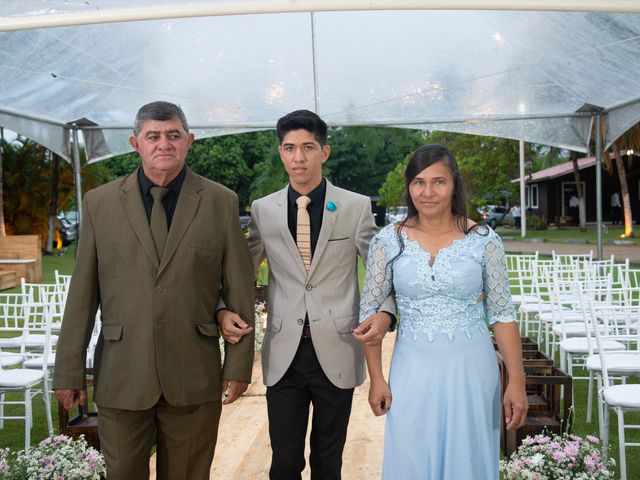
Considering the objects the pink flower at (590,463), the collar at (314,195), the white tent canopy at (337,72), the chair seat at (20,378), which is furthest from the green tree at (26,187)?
the pink flower at (590,463)

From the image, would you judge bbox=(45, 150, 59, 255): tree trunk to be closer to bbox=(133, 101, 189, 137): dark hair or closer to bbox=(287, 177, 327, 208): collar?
bbox=(287, 177, 327, 208): collar

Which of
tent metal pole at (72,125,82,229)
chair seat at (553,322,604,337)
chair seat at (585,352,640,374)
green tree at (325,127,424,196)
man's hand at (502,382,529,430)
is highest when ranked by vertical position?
green tree at (325,127,424,196)

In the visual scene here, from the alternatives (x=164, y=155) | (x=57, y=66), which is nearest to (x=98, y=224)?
(x=164, y=155)

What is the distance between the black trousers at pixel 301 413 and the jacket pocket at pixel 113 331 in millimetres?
759

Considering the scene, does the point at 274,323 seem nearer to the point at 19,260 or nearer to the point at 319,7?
the point at 319,7

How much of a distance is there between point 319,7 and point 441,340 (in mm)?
1795

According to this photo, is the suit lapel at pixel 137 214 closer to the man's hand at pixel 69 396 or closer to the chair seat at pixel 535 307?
the man's hand at pixel 69 396

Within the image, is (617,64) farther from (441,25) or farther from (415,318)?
(415,318)

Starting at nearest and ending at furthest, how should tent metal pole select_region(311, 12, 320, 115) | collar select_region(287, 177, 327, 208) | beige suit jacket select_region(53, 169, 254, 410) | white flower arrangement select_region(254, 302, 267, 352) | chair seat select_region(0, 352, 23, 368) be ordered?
beige suit jacket select_region(53, 169, 254, 410) < collar select_region(287, 177, 327, 208) < chair seat select_region(0, 352, 23, 368) < white flower arrangement select_region(254, 302, 267, 352) < tent metal pole select_region(311, 12, 320, 115)

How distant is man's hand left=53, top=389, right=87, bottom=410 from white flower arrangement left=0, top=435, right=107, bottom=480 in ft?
2.34

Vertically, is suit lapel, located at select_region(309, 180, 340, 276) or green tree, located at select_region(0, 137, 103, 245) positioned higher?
green tree, located at select_region(0, 137, 103, 245)

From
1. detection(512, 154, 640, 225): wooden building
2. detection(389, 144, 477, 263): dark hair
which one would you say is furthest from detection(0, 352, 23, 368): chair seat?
detection(512, 154, 640, 225): wooden building

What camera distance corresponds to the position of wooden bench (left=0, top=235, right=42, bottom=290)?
16766mm

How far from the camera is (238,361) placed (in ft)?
9.84
